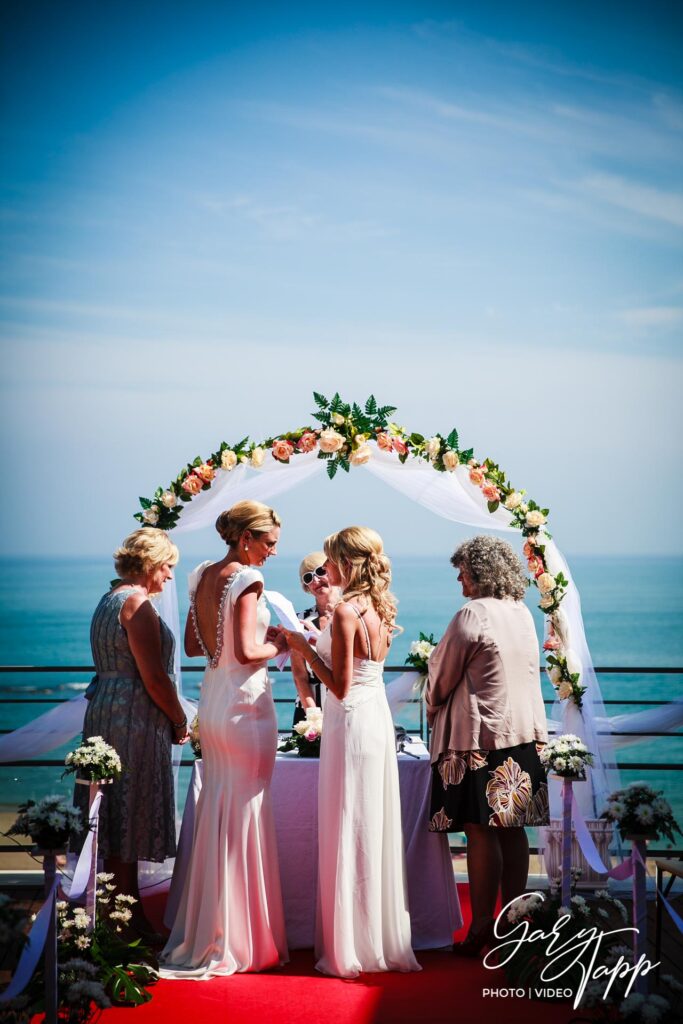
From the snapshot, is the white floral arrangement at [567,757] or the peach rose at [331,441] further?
the peach rose at [331,441]

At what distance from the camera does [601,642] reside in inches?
1505

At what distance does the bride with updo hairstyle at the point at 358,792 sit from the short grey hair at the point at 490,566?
0.46m

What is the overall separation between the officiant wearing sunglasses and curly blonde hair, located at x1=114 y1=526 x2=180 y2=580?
2.54ft

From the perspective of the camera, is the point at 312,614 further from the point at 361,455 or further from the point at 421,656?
the point at 361,455

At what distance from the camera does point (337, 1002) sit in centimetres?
424

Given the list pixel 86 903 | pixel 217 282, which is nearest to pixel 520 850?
pixel 86 903

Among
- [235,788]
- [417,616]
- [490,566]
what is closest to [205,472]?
[490,566]

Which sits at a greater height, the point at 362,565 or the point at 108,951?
the point at 362,565

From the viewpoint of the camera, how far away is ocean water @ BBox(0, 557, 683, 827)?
32.8 meters

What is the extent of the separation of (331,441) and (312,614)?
37.9 inches

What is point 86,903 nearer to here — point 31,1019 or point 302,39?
point 31,1019

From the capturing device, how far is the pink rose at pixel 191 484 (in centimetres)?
568

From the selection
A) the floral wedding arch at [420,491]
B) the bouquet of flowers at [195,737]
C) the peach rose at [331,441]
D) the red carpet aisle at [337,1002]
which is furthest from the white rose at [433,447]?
the red carpet aisle at [337,1002]

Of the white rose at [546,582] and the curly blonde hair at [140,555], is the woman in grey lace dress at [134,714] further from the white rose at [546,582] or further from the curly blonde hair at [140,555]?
the white rose at [546,582]
